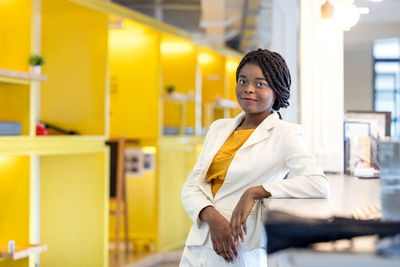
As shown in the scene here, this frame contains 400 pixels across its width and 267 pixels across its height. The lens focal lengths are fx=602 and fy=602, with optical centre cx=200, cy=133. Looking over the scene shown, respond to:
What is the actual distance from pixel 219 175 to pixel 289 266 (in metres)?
0.88

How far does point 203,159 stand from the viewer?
78.5 inches

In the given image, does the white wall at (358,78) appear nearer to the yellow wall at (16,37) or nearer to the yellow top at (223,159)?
the yellow top at (223,159)

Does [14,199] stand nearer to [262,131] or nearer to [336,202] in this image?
[262,131]

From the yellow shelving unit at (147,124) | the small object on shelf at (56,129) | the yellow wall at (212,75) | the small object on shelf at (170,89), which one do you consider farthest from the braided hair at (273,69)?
the yellow wall at (212,75)

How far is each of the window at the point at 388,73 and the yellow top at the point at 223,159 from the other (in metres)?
1.27

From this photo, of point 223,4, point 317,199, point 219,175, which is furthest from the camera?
point 223,4

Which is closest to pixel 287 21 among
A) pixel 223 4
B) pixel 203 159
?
pixel 203 159

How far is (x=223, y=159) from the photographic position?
1925 mm

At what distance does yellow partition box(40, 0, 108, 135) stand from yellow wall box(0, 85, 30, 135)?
0.87 m

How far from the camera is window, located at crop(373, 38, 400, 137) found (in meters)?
3.02

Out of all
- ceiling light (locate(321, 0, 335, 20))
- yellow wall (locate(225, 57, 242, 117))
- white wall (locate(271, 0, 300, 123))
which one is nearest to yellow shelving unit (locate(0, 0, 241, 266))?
yellow wall (locate(225, 57, 242, 117))

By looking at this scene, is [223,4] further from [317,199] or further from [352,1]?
[317,199]

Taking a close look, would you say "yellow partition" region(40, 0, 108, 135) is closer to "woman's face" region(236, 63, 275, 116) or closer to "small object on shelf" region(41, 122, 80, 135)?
"small object on shelf" region(41, 122, 80, 135)

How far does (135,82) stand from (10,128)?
2.64 meters
